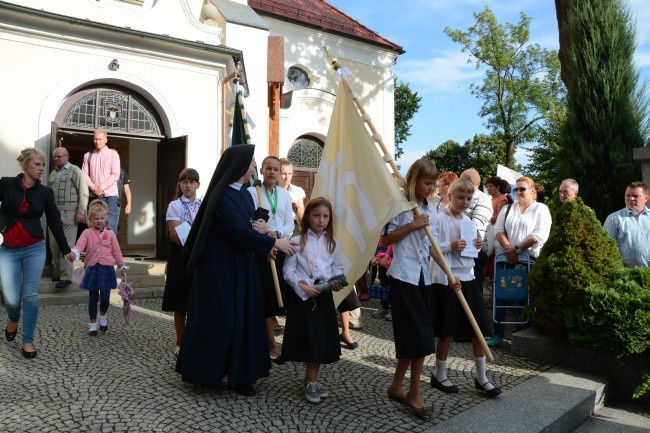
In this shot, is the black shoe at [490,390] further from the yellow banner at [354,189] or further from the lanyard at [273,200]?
the lanyard at [273,200]

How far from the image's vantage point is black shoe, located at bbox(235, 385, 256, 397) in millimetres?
3965

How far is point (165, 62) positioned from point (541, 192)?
24.5 ft

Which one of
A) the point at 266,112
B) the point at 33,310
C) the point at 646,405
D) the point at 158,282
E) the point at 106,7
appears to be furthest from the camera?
the point at 266,112

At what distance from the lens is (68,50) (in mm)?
9328

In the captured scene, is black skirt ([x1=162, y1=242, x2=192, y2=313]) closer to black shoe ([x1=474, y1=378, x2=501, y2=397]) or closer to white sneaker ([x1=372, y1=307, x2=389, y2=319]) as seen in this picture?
black shoe ([x1=474, y1=378, x2=501, y2=397])

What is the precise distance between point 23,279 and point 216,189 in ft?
8.43

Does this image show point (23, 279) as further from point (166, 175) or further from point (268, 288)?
point (166, 175)

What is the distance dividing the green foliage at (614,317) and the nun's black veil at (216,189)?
336 cm

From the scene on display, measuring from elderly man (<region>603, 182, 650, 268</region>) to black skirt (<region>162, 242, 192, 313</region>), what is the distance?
4.87 metres

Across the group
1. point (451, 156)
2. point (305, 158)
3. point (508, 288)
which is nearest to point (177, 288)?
point (508, 288)

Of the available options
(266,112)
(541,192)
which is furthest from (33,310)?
(266,112)

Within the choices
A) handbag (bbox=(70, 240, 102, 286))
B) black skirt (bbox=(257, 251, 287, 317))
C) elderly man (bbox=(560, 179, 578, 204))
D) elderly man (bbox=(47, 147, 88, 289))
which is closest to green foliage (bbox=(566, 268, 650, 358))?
elderly man (bbox=(560, 179, 578, 204))

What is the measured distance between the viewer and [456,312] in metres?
4.24

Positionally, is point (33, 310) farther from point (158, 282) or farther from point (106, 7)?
point (106, 7)
